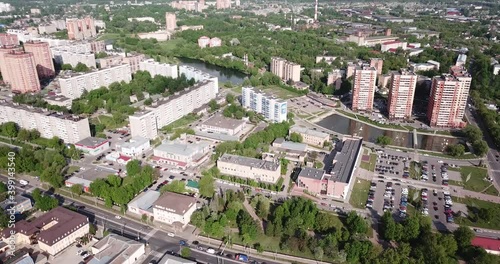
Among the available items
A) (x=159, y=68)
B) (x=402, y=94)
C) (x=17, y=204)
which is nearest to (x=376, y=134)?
(x=402, y=94)

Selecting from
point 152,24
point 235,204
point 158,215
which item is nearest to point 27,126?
point 158,215

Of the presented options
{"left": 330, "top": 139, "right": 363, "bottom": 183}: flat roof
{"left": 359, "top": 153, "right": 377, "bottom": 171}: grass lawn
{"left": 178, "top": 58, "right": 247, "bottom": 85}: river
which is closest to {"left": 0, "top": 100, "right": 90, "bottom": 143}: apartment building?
{"left": 330, "top": 139, "right": 363, "bottom": 183}: flat roof

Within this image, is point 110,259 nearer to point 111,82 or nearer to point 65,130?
point 65,130

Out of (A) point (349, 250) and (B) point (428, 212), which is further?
(B) point (428, 212)

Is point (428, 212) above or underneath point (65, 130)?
underneath

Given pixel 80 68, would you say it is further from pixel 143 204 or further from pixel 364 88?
pixel 364 88

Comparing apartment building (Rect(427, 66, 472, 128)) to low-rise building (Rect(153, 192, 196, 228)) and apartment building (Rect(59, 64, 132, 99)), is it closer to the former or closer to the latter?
low-rise building (Rect(153, 192, 196, 228))

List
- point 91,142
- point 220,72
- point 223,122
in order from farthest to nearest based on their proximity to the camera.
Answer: point 220,72 → point 223,122 → point 91,142
